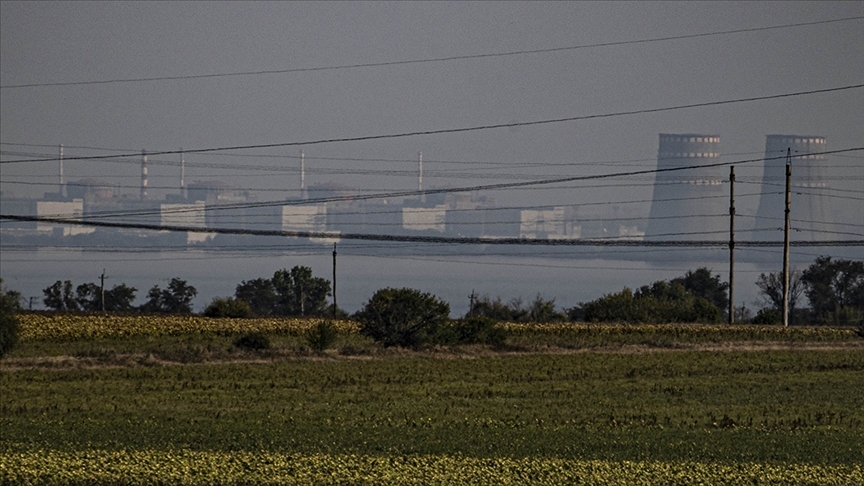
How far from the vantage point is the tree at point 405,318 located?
52.5m

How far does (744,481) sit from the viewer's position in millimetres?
18953

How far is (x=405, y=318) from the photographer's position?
52656mm

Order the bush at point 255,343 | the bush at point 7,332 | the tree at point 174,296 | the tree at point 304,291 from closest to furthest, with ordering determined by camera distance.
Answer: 1. the bush at point 7,332
2. the bush at point 255,343
3. the tree at point 174,296
4. the tree at point 304,291

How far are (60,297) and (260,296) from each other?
20.5 metres

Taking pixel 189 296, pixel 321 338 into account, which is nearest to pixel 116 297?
pixel 189 296

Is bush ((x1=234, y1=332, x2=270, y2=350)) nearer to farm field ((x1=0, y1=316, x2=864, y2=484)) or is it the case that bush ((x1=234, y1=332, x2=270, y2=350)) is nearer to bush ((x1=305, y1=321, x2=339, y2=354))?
farm field ((x1=0, y1=316, x2=864, y2=484))

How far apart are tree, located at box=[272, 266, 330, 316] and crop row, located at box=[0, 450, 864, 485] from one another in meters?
91.1

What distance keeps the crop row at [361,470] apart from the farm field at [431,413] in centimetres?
5

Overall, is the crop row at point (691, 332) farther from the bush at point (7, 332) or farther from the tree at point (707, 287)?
the tree at point (707, 287)

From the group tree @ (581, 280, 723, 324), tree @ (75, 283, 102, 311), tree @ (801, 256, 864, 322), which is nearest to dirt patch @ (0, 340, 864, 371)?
tree @ (581, 280, 723, 324)

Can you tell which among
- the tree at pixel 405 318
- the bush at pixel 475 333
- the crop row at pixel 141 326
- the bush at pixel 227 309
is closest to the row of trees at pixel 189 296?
the bush at pixel 227 309

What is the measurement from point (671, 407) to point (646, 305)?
50.7 m

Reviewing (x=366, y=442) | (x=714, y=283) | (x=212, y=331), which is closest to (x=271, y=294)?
(x=714, y=283)

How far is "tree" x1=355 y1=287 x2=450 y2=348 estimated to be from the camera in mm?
52469
